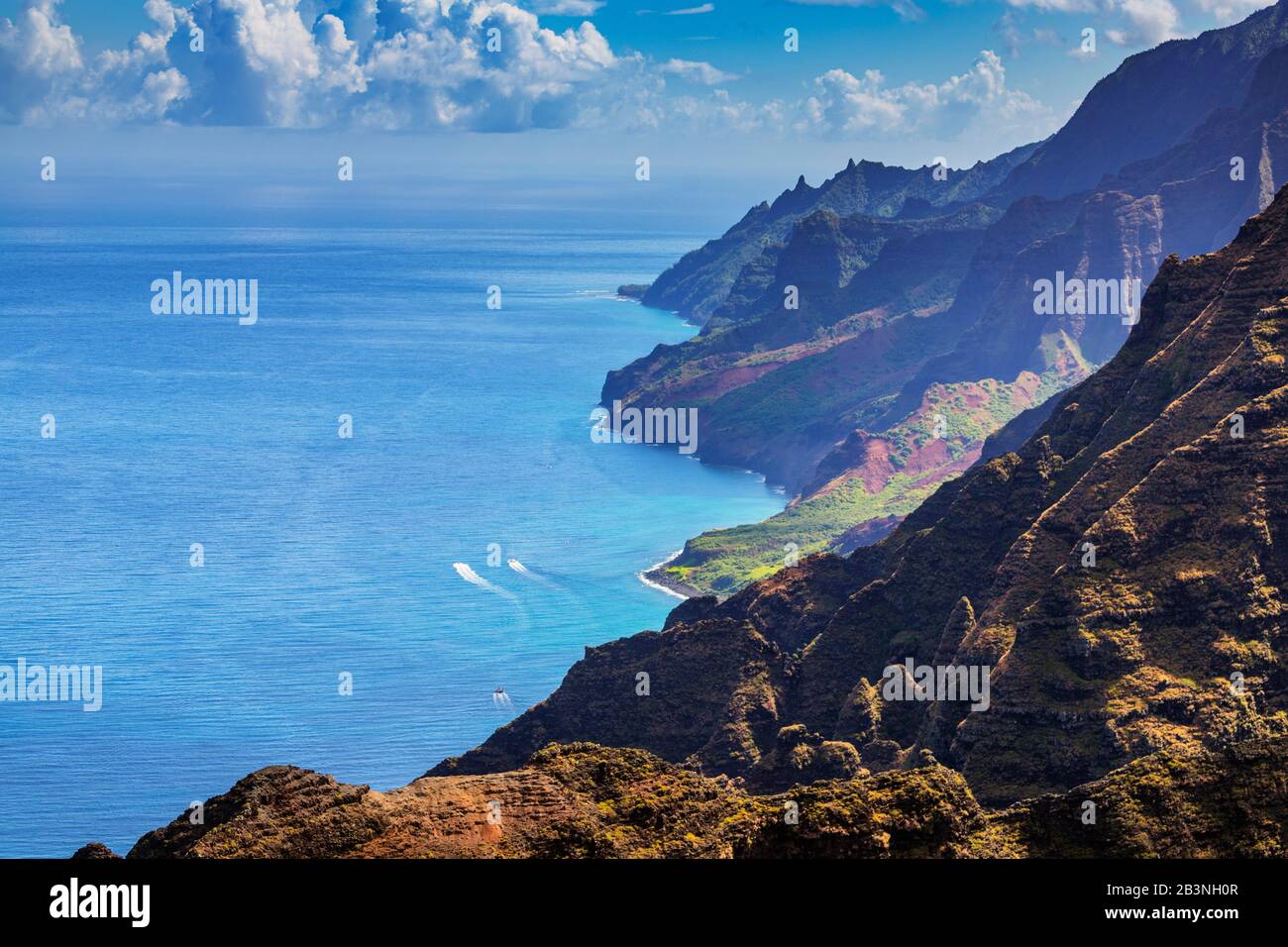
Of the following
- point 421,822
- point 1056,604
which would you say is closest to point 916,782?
point 421,822

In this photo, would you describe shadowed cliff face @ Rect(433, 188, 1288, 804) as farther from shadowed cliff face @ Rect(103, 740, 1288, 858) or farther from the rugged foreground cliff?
shadowed cliff face @ Rect(103, 740, 1288, 858)

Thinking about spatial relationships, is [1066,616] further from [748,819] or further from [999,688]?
[748,819]

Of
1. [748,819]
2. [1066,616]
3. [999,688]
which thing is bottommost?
[748,819]

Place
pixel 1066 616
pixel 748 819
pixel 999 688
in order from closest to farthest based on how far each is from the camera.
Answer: pixel 748 819, pixel 999 688, pixel 1066 616

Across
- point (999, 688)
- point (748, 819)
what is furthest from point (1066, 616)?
point (748, 819)

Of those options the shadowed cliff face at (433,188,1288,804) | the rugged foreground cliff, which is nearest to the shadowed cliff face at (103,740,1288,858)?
the rugged foreground cliff

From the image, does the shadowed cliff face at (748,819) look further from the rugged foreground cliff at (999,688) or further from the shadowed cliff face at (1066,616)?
the shadowed cliff face at (1066,616)

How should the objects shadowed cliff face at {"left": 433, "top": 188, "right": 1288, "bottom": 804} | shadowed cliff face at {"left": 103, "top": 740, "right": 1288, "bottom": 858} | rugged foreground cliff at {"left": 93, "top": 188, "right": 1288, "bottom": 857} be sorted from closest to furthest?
shadowed cliff face at {"left": 103, "top": 740, "right": 1288, "bottom": 858} < rugged foreground cliff at {"left": 93, "top": 188, "right": 1288, "bottom": 857} < shadowed cliff face at {"left": 433, "top": 188, "right": 1288, "bottom": 804}
